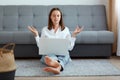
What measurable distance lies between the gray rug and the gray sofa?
0.14 metres

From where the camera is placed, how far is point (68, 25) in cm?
358

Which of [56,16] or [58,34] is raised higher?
[56,16]

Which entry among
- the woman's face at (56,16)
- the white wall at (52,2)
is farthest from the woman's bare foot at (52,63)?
the white wall at (52,2)

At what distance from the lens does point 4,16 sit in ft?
11.6

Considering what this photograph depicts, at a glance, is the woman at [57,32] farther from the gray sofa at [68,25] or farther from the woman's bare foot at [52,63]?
the gray sofa at [68,25]

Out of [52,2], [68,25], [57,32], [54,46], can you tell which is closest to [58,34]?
[57,32]

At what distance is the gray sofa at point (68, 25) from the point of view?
10.3 feet

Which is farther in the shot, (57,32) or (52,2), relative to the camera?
(52,2)

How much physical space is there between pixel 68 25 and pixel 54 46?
36.2 inches

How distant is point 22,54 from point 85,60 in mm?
808

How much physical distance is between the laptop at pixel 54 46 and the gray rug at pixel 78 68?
18 cm

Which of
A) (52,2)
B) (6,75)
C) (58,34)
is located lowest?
(6,75)

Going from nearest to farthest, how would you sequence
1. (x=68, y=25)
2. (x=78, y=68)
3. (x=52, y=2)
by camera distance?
(x=78, y=68) < (x=68, y=25) < (x=52, y=2)

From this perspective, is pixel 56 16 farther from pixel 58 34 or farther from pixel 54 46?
pixel 54 46
